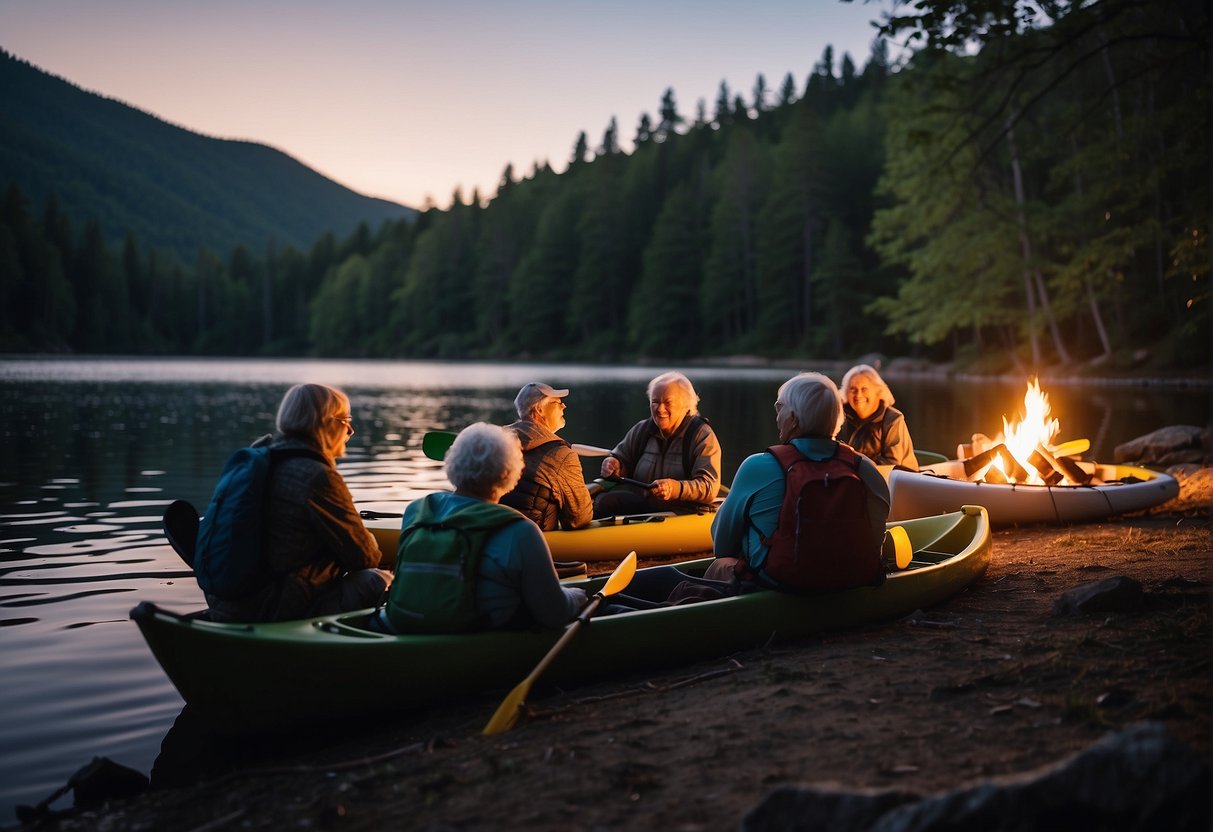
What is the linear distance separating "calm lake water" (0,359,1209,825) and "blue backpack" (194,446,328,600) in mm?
848

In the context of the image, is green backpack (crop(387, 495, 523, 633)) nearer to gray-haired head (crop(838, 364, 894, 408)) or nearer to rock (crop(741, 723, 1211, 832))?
rock (crop(741, 723, 1211, 832))

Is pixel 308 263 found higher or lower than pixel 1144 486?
higher

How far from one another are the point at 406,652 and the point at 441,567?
17.3 inches

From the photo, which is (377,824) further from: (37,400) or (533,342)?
(533,342)

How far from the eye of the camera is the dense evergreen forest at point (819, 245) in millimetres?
18688

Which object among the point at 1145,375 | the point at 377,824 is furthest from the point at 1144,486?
the point at 1145,375

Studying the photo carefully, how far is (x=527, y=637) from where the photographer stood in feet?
15.0

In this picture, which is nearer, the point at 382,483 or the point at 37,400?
the point at 382,483

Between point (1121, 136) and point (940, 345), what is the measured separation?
25.0 m

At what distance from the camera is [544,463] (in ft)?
22.4

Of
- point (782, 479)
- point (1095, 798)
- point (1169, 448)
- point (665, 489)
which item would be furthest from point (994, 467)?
point (1095, 798)

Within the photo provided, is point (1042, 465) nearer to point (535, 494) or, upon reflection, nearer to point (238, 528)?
point (535, 494)

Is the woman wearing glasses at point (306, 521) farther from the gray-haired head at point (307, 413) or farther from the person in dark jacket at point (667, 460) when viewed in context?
the person in dark jacket at point (667, 460)

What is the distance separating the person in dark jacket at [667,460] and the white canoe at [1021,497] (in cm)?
188
